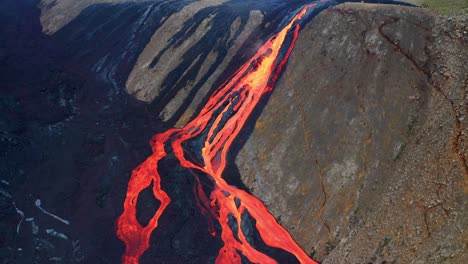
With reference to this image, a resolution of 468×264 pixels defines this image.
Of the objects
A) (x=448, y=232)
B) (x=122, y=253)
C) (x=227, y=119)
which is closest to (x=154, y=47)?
(x=227, y=119)

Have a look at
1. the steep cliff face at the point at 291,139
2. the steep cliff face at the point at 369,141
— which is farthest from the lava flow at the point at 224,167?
the steep cliff face at the point at 369,141

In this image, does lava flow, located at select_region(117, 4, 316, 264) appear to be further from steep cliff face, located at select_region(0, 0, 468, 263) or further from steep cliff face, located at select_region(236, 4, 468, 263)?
steep cliff face, located at select_region(236, 4, 468, 263)

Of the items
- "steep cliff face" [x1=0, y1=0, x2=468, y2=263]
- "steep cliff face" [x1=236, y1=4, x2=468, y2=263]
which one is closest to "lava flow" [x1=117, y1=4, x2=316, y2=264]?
"steep cliff face" [x1=0, y1=0, x2=468, y2=263]

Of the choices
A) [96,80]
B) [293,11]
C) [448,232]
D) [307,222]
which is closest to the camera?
[448,232]

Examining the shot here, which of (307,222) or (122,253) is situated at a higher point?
(122,253)

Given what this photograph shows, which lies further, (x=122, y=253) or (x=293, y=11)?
(x=293, y=11)

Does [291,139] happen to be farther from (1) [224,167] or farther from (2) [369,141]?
(1) [224,167]

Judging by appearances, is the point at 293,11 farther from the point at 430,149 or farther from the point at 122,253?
the point at 122,253
